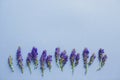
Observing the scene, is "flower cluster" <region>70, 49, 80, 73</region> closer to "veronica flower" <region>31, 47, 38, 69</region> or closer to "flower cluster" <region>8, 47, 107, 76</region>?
"flower cluster" <region>8, 47, 107, 76</region>

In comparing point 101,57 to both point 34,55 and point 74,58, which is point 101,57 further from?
point 34,55

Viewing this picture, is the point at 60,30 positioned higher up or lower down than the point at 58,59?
higher up

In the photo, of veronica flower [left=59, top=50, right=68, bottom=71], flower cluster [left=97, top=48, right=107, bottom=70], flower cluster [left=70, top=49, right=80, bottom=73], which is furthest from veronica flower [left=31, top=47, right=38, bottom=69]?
flower cluster [left=97, top=48, right=107, bottom=70]

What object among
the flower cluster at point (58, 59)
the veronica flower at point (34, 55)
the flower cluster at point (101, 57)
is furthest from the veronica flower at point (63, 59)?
the flower cluster at point (101, 57)

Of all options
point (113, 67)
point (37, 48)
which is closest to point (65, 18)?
point (37, 48)

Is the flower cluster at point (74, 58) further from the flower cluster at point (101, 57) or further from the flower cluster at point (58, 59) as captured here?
the flower cluster at point (101, 57)

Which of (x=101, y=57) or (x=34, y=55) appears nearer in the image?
(x=34, y=55)

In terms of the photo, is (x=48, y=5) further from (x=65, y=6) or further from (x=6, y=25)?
(x=6, y=25)

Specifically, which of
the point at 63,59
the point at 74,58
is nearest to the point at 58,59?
the point at 63,59

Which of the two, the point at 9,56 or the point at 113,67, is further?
the point at 113,67
